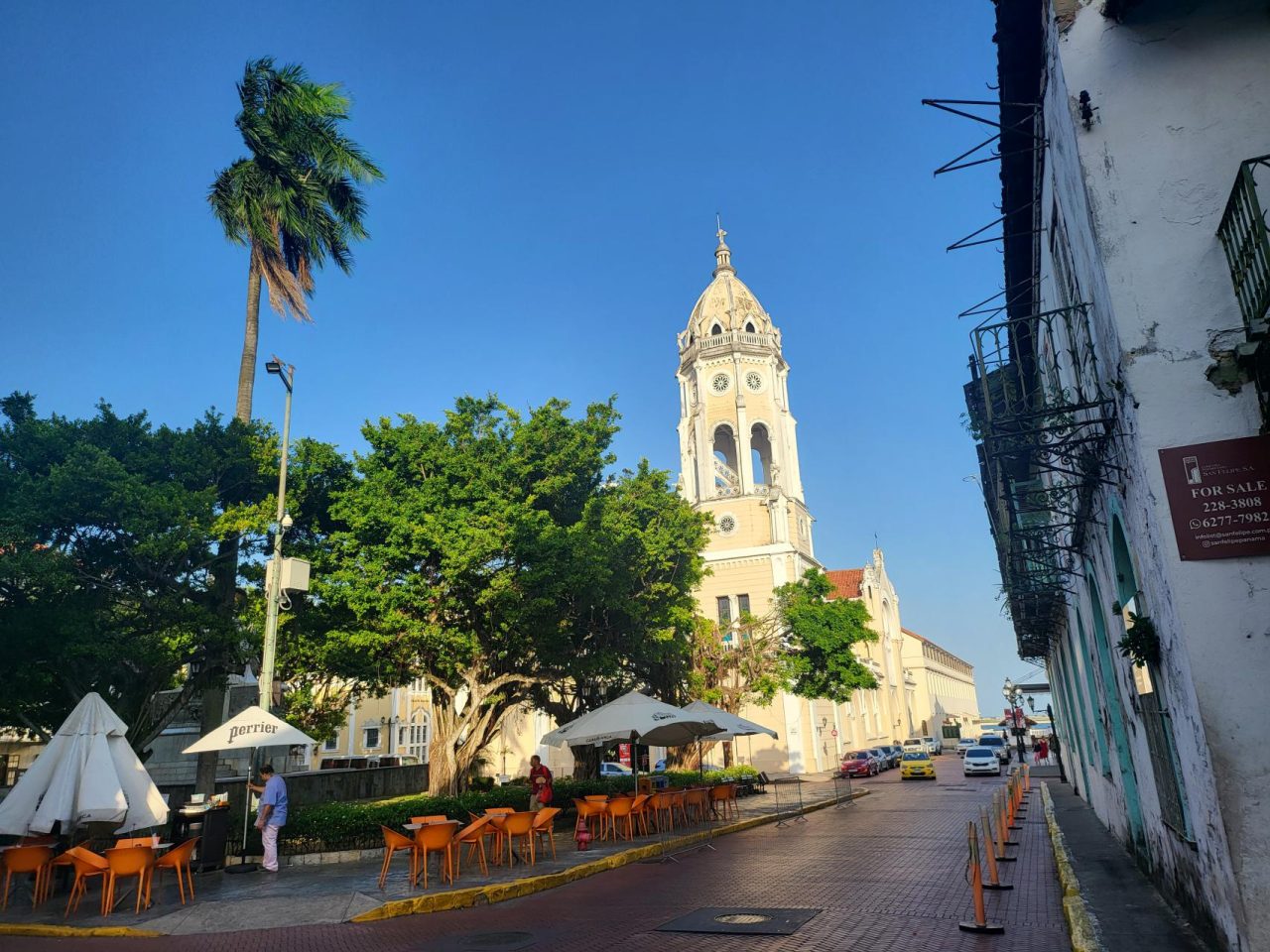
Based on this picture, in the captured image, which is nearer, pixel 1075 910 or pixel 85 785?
pixel 1075 910

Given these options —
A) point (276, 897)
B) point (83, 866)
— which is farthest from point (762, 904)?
point (83, 866)

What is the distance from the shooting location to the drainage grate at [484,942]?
8750mm

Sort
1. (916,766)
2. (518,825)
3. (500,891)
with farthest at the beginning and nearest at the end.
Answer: (916,766), (518,825), (500,891)

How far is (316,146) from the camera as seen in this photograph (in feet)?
85.7

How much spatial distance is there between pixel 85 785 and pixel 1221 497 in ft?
49.3

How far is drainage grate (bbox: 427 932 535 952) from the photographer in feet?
28.7

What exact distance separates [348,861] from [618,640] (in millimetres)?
11952

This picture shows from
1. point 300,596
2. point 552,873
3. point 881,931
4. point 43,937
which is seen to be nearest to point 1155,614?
point 881,931

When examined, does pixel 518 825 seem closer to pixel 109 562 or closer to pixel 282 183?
pixel 109 562

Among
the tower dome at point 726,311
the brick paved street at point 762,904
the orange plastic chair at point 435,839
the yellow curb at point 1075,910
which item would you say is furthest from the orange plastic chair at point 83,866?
the tower dome at point 726,311

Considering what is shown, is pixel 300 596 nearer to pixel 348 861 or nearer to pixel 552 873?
pixel 348 861

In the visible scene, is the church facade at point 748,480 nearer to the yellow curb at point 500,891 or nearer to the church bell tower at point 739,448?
the church bell tower at point 739,448

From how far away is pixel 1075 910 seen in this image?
8.83m

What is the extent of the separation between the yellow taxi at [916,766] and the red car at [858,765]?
3.04 meters
